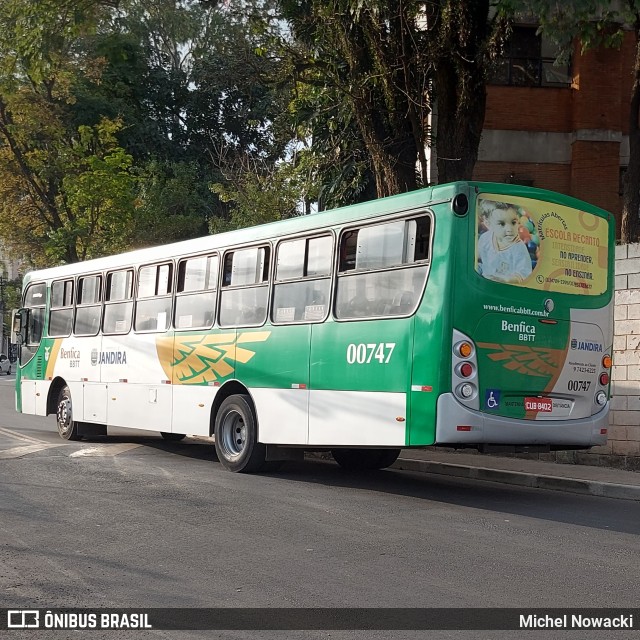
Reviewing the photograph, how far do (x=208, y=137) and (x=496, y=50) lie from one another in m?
31.2

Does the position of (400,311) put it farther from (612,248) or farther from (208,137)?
(208,137)

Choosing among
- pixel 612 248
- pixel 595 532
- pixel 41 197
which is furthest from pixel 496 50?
pixel 41 197

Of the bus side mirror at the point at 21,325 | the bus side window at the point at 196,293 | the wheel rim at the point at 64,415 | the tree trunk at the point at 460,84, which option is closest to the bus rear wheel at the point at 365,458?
the bus side window at the point at 196,293

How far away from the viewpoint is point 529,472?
1283 cm

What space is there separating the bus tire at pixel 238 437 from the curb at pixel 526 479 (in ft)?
7.85

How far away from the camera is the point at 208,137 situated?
46031mm

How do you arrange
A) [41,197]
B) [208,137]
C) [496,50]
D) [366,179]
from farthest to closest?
1. [208,137]
2. [41,197]
3. [366,179]
4. [496,50]

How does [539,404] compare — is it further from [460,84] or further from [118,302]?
[118,302]

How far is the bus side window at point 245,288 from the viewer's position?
12891 mm

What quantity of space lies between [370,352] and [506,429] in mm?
1662

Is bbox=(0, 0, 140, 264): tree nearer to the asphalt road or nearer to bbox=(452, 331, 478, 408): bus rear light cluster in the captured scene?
the asphalt road

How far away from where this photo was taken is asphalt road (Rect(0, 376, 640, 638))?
21.3 ft

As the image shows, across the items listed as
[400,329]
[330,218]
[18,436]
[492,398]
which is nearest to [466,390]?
[492,398]

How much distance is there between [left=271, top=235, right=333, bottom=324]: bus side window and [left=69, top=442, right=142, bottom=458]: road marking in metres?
4.09
